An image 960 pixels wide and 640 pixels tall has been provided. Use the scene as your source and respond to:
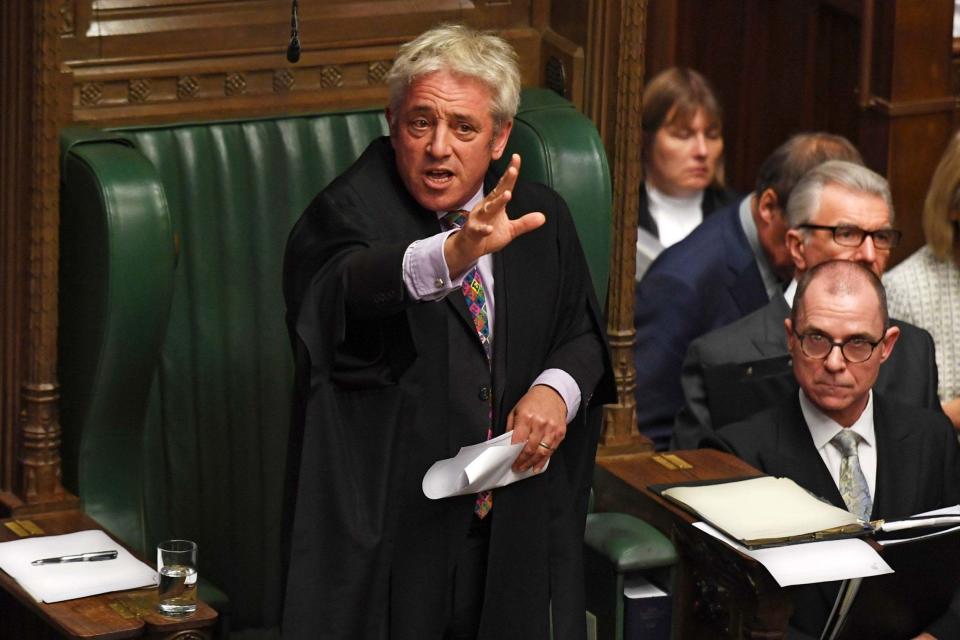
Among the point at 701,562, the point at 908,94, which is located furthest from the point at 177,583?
the point at 908,94

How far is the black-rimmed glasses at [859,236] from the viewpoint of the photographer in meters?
4.21

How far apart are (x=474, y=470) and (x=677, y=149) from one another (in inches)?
92.0

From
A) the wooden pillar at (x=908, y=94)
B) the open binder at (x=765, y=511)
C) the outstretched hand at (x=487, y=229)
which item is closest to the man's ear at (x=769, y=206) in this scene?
the wooden pillar at (x=908, y=94)

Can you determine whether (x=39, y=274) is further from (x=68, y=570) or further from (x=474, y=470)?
(x=474, y=470)

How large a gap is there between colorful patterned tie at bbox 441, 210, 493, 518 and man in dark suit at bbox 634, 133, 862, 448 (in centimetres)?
116

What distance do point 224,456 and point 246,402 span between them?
115mm

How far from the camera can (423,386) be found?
314 cm

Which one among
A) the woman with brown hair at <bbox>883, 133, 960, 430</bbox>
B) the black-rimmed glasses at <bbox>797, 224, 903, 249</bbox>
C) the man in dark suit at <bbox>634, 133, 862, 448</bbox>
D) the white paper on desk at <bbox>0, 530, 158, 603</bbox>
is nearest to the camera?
the white paper on desk at <bbox>0, 530, 158, 603</bbox>

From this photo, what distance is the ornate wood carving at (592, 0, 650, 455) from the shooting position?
12.8ft

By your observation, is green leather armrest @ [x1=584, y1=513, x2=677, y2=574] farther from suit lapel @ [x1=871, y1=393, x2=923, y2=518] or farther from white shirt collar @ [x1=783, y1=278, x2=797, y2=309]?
white shirt collar @ [x1=783, y1=278, x2=797, y2=309]

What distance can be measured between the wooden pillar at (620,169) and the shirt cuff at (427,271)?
1053 millimetres

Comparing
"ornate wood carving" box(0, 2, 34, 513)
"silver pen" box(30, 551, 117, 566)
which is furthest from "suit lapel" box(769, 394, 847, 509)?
"ornate wood carving" box(0, 2, 34, 513)

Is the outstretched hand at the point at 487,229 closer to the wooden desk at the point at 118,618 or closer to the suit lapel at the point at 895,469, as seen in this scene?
the wooden desk at the point at 118,618

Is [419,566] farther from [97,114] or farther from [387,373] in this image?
[97,114]
